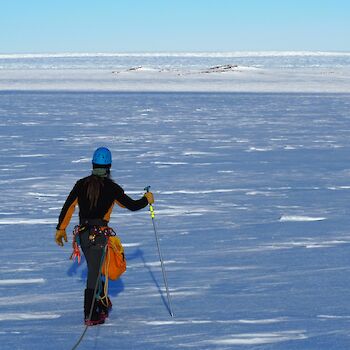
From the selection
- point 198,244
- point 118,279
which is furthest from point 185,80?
point 118,279

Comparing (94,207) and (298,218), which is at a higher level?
(94,207)

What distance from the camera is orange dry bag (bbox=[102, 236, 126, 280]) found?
4.94m

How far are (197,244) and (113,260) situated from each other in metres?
2.34

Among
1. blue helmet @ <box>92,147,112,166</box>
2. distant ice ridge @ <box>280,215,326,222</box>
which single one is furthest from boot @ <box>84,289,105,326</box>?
distant ice ridge @ <box>280,215,326,222</box>

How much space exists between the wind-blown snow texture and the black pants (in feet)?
1.30

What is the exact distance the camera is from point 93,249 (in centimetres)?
485

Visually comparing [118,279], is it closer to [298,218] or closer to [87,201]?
[87,201]

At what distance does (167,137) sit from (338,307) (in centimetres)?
1288

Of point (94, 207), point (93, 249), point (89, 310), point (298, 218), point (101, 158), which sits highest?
point (101, 158)

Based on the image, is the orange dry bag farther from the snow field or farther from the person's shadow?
the person's shadow

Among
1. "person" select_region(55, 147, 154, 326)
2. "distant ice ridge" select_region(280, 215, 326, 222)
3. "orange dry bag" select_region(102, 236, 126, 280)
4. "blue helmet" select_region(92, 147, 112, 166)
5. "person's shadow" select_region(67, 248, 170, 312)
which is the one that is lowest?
"distant ice ridge" select_region(280, 215, 326, 222)

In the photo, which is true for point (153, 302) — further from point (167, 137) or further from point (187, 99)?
point (187, 99)

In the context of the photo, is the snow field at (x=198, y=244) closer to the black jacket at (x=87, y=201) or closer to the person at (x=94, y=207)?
the person at (x=94, y=207)

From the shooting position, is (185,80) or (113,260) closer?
(113,260)
